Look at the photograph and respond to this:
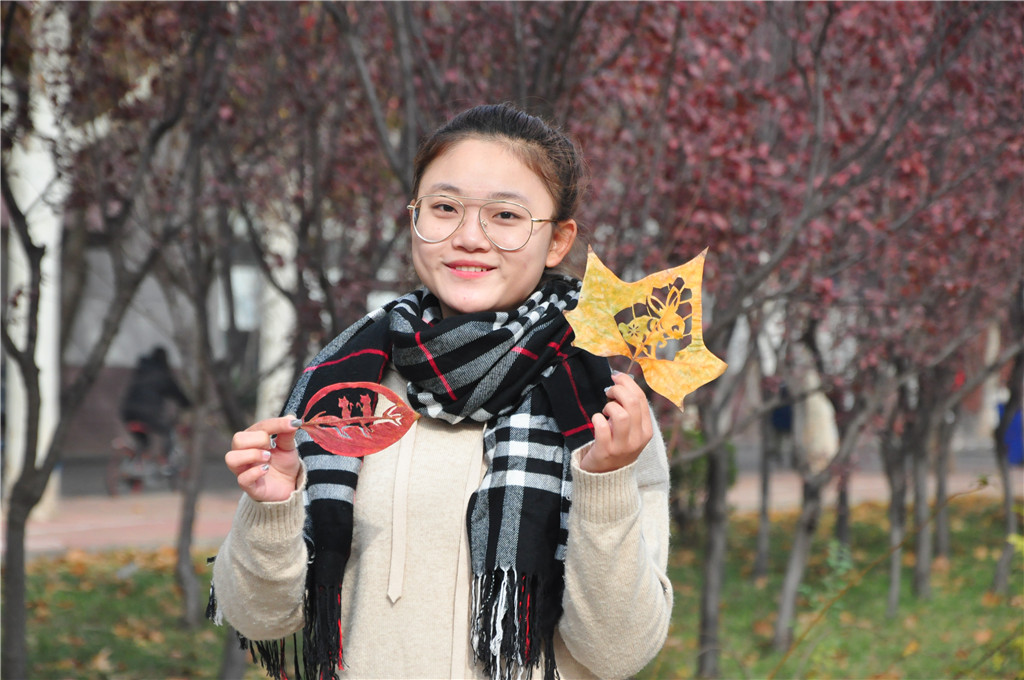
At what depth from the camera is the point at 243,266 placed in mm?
12766

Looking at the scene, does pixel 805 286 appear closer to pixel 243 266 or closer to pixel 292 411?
pixel 292 411

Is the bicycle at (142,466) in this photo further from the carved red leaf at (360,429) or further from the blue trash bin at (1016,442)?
the blue trash bin at (1016,442)

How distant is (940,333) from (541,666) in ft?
14.9

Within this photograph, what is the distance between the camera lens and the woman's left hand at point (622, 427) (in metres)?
1.59

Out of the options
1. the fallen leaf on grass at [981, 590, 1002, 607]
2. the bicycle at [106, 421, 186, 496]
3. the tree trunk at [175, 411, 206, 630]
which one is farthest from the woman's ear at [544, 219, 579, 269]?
the bicycle at [106, 421, 186, 496]

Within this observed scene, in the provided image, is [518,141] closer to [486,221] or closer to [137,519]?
[486,221]

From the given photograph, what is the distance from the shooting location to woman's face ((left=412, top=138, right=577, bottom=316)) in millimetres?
1868

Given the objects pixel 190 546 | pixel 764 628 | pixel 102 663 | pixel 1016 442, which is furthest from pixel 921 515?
pixel 1016 442

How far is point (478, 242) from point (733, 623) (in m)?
5.33

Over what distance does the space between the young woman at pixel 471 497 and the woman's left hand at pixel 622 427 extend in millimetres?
33

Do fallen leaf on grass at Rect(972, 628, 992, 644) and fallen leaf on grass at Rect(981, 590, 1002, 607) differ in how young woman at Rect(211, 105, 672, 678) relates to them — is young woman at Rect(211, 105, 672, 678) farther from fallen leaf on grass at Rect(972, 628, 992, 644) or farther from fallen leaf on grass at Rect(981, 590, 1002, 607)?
fallen leaf on grass at Rect(981, 590, 1002, 607)

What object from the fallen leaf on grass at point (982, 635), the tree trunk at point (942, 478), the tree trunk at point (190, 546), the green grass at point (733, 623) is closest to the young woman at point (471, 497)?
the green grass at point (733, 623)

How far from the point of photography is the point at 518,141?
192 cm

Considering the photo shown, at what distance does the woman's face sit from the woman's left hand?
1.18 feet
